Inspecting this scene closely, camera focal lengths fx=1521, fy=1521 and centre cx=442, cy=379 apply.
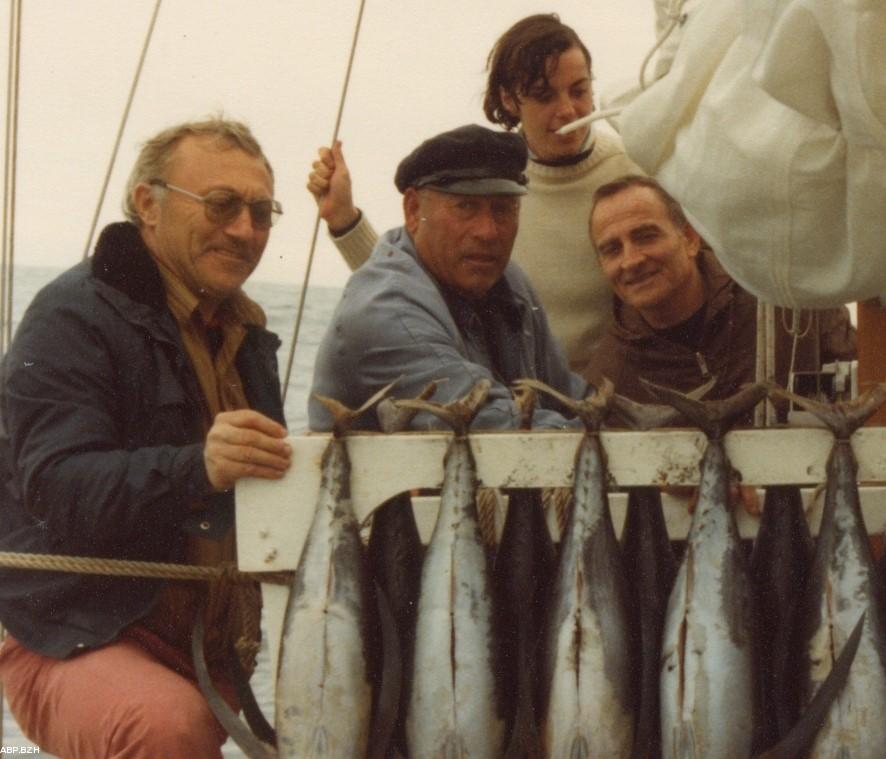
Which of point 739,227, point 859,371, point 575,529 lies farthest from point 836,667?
point 859,371

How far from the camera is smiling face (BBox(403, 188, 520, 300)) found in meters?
3.69

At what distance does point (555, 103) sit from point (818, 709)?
2732 millimetres

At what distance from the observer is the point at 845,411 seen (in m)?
2.40

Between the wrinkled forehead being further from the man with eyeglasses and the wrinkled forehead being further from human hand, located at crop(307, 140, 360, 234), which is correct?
human hand, located at crop(307, 140, 360, 234)

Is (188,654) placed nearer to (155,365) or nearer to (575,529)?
(155,365)

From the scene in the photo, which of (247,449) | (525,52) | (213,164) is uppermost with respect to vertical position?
(525,52)

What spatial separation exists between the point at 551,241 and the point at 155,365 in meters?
1.95

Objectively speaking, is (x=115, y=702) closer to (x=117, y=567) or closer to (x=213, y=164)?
(x=117, y=567)

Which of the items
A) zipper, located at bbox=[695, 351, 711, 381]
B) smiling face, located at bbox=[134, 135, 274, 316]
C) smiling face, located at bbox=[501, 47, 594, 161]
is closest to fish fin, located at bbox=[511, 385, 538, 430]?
smiling face, located at bbox=[134, 135, 274, 316]

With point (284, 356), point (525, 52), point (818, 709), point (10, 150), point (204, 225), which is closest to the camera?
point (818, 709)

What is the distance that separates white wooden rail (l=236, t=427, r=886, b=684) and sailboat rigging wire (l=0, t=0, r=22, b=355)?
1.82 metres

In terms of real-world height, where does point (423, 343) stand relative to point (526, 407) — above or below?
above

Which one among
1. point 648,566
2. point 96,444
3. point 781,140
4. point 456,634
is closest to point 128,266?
point 96,444

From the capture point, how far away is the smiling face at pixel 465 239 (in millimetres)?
3693
